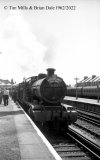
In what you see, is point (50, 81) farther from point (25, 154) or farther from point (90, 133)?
point (25, 154)

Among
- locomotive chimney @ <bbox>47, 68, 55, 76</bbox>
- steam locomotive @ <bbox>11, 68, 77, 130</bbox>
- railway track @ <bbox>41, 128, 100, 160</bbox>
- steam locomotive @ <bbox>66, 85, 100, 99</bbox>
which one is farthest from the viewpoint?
steam locomotive @ <bbox>66, 85, 100, 99</bbox>

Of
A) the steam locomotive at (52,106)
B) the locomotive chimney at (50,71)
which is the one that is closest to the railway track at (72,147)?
the steam locomotive at (52,106)

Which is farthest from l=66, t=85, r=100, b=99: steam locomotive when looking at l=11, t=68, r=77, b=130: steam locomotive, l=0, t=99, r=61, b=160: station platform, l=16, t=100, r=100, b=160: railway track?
l=0, t=99, r=61, b=160: station platform

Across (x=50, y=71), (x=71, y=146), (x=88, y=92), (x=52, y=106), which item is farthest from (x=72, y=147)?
(x=88, y=92)

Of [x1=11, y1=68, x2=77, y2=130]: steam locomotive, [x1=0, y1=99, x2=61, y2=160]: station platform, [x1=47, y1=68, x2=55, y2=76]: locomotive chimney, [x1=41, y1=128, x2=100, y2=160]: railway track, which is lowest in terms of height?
[x1=41, y1=128, x2=100, y2=160]: railway track

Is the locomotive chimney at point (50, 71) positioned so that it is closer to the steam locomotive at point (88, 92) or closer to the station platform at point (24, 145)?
the station platform at point (24, 145)

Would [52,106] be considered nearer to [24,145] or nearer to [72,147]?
[72,147]

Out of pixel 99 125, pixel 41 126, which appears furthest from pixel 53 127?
pixel 99 125

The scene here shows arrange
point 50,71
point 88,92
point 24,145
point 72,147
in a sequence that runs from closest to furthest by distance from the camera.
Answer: point 24,145 → point 72,147 → point 50,71 → point 88,92

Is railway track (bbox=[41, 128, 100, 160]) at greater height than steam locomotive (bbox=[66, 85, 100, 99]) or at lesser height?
lesser

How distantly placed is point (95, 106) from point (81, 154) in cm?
1571

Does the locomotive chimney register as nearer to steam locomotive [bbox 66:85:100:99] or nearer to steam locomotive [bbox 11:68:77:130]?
steam locomotive [bbox 11:68:77:130]

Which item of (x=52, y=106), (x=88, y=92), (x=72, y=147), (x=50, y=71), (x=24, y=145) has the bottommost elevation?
(x=72, y=147)

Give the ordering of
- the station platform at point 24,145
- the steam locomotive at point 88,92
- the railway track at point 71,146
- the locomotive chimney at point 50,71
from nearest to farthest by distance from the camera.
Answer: the station platform at point 24,145 < the railway track at point 71,146 < the locomotive chimney at point 50,71 < the steam locomotive at point 88,92
